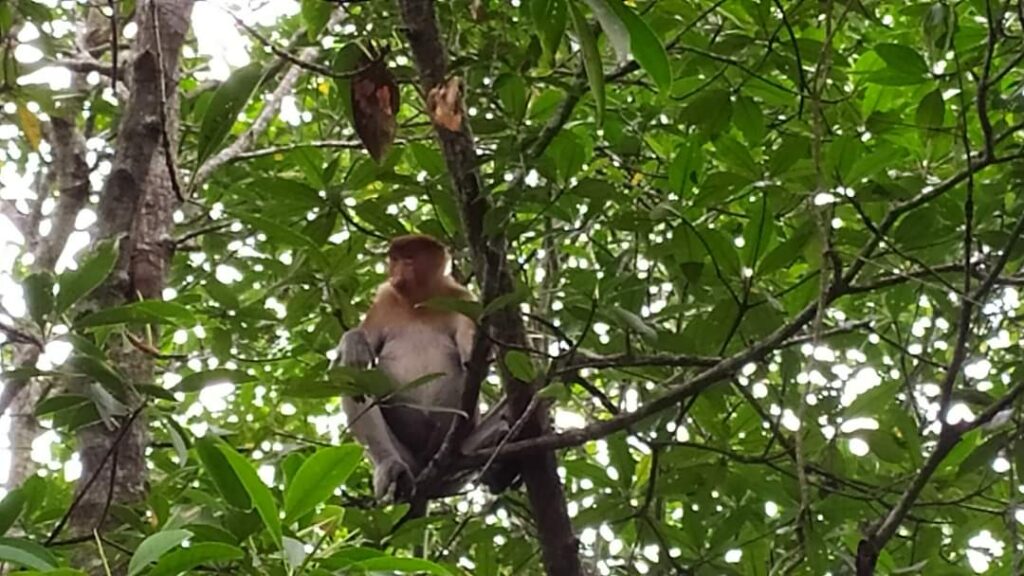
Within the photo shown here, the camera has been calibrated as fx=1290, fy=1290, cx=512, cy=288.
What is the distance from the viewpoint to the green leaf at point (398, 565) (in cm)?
142

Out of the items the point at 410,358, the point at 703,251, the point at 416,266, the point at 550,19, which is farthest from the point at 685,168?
the point at 410,358

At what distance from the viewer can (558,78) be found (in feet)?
10.1

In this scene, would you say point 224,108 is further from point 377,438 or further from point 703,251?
point 377,438

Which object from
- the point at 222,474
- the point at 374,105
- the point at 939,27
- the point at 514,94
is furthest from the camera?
the point at 514,94

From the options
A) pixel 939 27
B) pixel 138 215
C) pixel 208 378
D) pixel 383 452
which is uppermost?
pixel 939 27

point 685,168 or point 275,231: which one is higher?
point 685,168

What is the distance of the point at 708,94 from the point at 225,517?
164cm

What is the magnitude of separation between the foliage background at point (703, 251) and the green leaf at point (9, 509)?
338 millimetres

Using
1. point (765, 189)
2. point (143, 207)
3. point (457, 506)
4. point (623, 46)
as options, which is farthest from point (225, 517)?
point (457, 506)

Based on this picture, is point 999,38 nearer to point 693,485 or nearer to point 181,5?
point 693,485

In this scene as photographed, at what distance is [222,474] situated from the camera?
162cm

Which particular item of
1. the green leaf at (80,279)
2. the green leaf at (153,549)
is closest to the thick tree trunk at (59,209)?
the green leaf at (80,279)

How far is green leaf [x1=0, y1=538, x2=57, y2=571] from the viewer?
1470 mm

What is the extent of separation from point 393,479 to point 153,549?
2.83m
